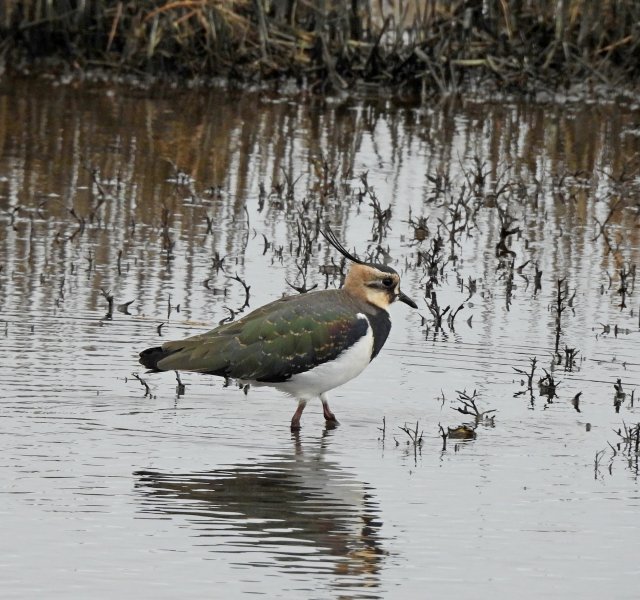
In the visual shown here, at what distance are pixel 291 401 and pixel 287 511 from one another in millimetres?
2004

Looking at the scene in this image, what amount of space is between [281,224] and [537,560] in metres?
6.80

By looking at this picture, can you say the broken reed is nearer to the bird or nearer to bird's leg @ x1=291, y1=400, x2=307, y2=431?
the bird

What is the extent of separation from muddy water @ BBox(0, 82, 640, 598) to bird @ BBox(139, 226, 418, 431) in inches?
9.4

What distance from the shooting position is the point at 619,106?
64.2ft

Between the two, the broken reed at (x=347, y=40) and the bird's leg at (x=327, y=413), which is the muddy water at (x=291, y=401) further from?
the broken reed at (x=347, y=40)

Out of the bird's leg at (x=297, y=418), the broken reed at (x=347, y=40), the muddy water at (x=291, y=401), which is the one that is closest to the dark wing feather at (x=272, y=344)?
the bird's leg at (x=297, y=418)

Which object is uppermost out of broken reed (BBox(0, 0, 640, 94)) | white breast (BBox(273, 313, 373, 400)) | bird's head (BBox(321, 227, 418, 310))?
broken reed (BBox(0, 0, 640, 94))

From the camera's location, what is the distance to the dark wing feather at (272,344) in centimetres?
796

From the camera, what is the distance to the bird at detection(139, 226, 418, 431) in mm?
7969

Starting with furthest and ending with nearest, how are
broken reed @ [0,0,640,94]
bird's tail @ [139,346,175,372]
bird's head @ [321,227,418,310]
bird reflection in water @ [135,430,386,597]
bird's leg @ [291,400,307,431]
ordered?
1. broken reed @ [0,0,640,94]
2. bird's head @ [321,227,418,310]
3. bird's leg @ [291,400,307,431]
4. bird's tail @ [139,346,175,372]
5. bird reflection in water @ [135,430,386,597]

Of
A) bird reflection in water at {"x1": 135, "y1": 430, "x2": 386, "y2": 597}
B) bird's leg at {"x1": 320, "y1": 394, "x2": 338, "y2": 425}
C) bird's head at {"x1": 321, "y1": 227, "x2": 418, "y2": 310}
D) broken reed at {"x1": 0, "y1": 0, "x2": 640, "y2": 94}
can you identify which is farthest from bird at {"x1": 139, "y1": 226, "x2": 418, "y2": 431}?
broken reed at {"x1": 0, "y1": 0, "x2": 640, "y2": 94}

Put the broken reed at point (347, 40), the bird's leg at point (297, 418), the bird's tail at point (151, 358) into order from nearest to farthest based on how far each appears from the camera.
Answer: the bird's tail at point (151, 358) → the bird's leg at point (297, 418) → the broken reed at point (347, 40)

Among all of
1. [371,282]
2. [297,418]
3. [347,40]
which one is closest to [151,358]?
[297,418]

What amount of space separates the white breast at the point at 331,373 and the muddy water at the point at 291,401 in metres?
0.22
